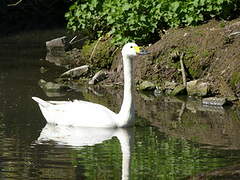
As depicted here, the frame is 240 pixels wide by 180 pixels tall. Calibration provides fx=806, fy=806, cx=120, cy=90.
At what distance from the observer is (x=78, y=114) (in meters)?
12.2

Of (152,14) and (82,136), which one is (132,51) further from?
(152,14)

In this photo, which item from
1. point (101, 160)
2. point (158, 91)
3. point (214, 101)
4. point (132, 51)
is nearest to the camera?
point (101, 160)

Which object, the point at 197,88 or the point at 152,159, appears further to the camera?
the point at 197,88

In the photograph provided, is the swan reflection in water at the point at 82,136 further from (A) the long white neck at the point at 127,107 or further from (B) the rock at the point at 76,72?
(B) the rock at the point at 76,72

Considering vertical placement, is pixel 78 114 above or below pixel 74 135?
above

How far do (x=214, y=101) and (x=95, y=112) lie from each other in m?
2.87

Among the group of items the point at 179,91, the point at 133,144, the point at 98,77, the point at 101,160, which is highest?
the point at 98,77

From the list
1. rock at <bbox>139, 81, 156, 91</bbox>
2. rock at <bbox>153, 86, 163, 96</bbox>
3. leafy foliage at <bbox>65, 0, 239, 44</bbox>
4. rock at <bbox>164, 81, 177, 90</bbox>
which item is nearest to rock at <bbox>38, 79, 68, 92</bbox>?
rock at <bbox>139, 81, 156, 91</bbox>

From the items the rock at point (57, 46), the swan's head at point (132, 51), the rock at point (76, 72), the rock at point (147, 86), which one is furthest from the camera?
the rock at point (57, 46)

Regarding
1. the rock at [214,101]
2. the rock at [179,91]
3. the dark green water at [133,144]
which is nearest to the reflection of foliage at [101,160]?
the dark green water at [133,144]

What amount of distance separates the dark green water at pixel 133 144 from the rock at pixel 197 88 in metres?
0.26

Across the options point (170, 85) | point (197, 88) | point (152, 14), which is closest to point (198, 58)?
point (170, 85)

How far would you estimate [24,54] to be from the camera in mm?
21562

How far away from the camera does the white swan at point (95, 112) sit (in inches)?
473
